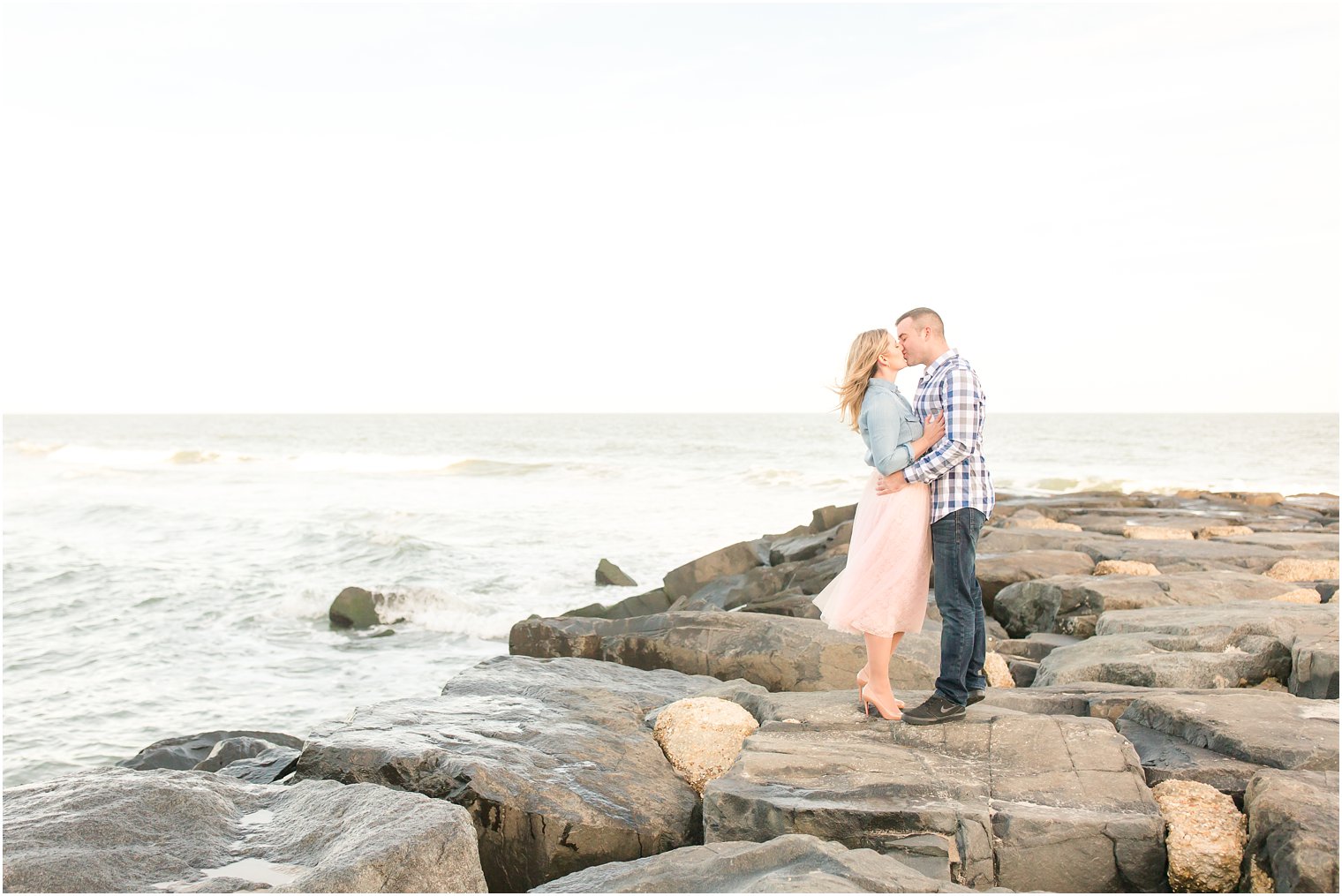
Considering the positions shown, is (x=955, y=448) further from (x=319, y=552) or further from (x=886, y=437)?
(x=319, y=552)

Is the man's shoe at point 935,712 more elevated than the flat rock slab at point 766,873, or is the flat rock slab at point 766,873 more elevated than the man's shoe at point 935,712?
the man's shoe at point 935,712

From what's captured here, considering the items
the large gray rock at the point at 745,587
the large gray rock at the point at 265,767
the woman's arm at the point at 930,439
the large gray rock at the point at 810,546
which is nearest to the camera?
the woman's arm at the point at 930,439

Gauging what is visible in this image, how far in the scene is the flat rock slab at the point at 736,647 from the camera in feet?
21.6

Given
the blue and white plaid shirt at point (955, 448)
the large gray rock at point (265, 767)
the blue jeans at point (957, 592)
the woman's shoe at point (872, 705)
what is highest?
the blue and white plaid shirt at point (955, 448)

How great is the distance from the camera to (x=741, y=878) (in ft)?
10.6

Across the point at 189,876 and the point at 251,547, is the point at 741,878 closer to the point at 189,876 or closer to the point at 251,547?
the point at 189,876

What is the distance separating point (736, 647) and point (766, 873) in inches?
151

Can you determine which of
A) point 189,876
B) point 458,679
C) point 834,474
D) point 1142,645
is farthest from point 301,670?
point 834,474

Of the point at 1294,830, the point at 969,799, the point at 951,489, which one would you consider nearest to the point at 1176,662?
the point at 951,489

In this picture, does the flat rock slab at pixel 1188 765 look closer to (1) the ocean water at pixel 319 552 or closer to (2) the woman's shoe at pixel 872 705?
(2) the woman's shoe at pixel 872 705

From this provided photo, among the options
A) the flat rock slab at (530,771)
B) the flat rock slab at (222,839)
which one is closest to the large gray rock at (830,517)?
the flat rock slab at (530,771)

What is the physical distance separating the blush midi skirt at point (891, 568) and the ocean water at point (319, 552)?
538 centimetres

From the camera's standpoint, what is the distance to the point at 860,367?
484 centimetres

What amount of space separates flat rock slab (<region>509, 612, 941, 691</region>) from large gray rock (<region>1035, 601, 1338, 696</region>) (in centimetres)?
90
